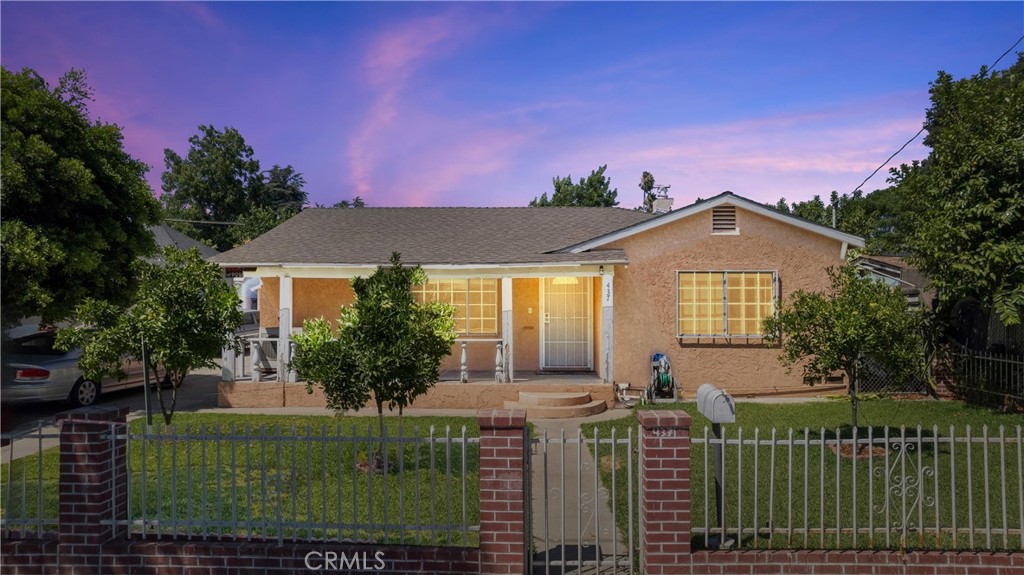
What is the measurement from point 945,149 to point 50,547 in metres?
13.1

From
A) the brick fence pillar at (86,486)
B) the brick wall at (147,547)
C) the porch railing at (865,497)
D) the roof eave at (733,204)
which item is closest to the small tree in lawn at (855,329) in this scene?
the porch railing at (865,497)

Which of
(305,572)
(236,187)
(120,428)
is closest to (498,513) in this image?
(305,572)

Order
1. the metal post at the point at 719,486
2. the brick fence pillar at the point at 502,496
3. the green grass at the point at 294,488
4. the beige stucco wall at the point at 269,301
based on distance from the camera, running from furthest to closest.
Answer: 1. the beige stucco wall at the point at 269,301
2. the metal post at the point at 719,486
3. the green grass at the point at 294,488
4. the brick fence pillar at the point at 502,496

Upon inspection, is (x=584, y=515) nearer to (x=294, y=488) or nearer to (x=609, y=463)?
(x=609, y=463)

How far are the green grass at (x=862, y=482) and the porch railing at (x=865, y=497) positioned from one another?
2cm

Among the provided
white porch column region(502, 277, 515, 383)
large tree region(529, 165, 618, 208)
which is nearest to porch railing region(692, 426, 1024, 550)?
white porch column region(502, 277, 515, 383)

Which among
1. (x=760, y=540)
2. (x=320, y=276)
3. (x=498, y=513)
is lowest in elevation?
(x=760, y=540)

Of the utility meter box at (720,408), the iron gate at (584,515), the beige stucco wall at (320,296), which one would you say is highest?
the beige stucco wall at (320,296)

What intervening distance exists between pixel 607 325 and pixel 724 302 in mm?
2453

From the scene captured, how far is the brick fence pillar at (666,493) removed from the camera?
5074 millimetres

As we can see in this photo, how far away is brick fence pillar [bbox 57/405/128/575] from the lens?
5.24m

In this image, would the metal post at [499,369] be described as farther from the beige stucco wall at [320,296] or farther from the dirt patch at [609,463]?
the dirt patch at [609,463]

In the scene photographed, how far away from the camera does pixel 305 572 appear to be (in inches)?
204

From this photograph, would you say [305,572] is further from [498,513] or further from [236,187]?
[236,187]
